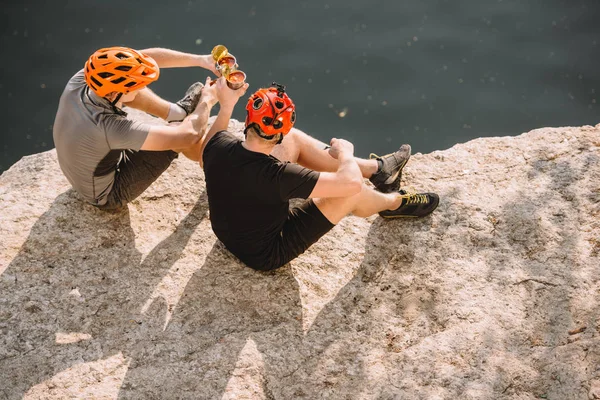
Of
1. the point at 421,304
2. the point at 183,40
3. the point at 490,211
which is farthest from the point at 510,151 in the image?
the point at 183,40

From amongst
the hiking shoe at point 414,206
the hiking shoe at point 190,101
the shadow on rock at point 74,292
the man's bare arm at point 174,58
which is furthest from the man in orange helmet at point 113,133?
the hiking shoe at point 414,206

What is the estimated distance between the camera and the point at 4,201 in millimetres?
4641

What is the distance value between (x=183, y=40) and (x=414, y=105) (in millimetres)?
3391

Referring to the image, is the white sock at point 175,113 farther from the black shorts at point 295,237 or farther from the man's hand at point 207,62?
the black shorts at point 295,237

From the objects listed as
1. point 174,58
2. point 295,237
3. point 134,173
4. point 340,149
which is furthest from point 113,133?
point 340,149

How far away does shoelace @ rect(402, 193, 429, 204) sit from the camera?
4.61m

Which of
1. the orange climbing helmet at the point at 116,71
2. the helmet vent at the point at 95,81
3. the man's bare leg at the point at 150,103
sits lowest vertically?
the man's bare leg at the point at 150,103

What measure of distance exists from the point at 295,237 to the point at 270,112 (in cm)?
92

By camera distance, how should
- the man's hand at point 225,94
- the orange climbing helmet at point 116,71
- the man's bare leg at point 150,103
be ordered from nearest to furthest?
the orange climbing helmet at point 116,71
the man's hand at point 225,94
the man's bare leg at point 150,103

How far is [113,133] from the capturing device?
13.1 ft

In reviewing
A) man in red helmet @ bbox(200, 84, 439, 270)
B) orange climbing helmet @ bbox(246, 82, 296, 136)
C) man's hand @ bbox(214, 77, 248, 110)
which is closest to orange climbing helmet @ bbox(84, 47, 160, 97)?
man's hand @ bbox(214, 77, 248, 110)

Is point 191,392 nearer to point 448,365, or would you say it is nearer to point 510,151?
point 448,365

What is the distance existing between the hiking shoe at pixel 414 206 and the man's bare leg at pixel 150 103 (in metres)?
1.91

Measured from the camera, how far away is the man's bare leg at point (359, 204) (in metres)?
4.08
